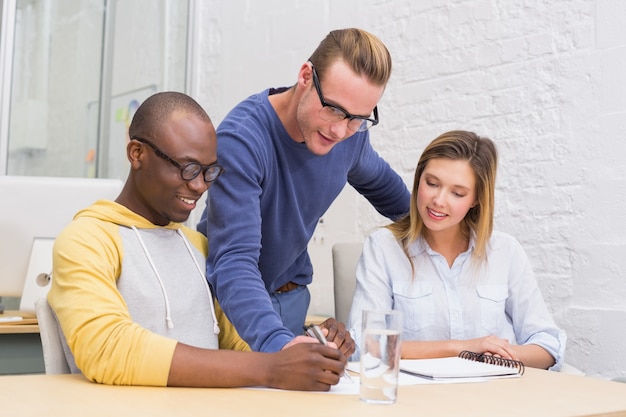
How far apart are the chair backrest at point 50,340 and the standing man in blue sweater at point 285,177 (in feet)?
0.91

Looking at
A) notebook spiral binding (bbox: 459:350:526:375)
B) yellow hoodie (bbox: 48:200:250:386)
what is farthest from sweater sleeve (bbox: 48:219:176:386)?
notebook spiral binding (bbox: 459:350:526:375)

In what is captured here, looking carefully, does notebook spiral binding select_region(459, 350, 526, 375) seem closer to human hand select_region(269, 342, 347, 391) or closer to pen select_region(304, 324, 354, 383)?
pen select_region(304, 324, 354, 383)

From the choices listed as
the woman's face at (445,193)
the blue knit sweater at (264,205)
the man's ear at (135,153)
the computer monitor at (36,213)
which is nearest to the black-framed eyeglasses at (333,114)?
the blue knit sweater at (264,205)

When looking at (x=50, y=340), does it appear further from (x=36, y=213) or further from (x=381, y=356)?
(x=36, y=213)

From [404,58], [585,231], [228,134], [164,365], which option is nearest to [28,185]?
[228,134]

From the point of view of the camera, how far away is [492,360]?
154 centimetres

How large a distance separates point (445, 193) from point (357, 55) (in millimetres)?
555

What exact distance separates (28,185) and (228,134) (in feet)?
3.05

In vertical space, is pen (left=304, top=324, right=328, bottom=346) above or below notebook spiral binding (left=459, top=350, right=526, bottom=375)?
above

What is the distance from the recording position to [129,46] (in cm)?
409

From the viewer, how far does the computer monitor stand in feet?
7.06

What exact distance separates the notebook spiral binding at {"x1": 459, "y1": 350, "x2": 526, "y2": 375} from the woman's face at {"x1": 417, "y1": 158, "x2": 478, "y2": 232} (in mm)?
374

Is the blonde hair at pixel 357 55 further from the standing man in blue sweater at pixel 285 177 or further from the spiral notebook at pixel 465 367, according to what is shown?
the spiral notebook at pixel 465 367

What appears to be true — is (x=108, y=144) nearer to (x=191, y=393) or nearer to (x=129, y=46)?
(x=129, y=46)
